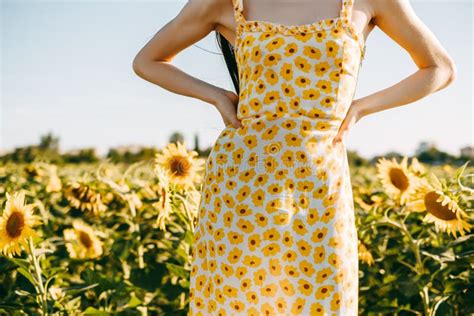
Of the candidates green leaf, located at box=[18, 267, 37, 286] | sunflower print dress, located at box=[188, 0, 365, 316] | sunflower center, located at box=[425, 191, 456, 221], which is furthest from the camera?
sunflower center, located at box=[425, 191, 456, 221]

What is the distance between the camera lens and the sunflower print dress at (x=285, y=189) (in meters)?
1.75

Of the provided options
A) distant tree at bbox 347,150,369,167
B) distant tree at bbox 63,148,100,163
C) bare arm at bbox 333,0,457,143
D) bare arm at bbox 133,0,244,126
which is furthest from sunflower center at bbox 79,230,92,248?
distant tree at bbox 63,148,100,163

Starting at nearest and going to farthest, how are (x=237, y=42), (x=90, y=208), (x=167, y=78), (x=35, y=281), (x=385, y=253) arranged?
(x=237, y=42)
(x=167, y=78)
(x=35, y=281)
(x=385, y=253)
(x=90, y=208)

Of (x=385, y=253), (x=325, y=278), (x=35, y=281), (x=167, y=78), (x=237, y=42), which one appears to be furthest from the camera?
(x=385, y=253)

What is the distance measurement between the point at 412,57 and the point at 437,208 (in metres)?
0.76

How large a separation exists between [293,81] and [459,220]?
3.35 feet

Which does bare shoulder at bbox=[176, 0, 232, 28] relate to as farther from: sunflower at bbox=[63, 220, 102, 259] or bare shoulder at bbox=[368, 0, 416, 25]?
sunflower at bbox=[63, 220, 102, 259]

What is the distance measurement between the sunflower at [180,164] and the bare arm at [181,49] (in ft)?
2.26

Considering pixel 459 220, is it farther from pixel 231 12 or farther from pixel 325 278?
pixel 231 12

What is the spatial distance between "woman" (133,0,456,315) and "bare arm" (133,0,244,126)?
8 cm

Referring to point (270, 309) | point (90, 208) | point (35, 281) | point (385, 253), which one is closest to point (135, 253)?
point (90, 208)

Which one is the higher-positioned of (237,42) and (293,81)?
(237,42)

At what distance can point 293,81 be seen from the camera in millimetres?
1817

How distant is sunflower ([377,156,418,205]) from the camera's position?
9.43 ft
